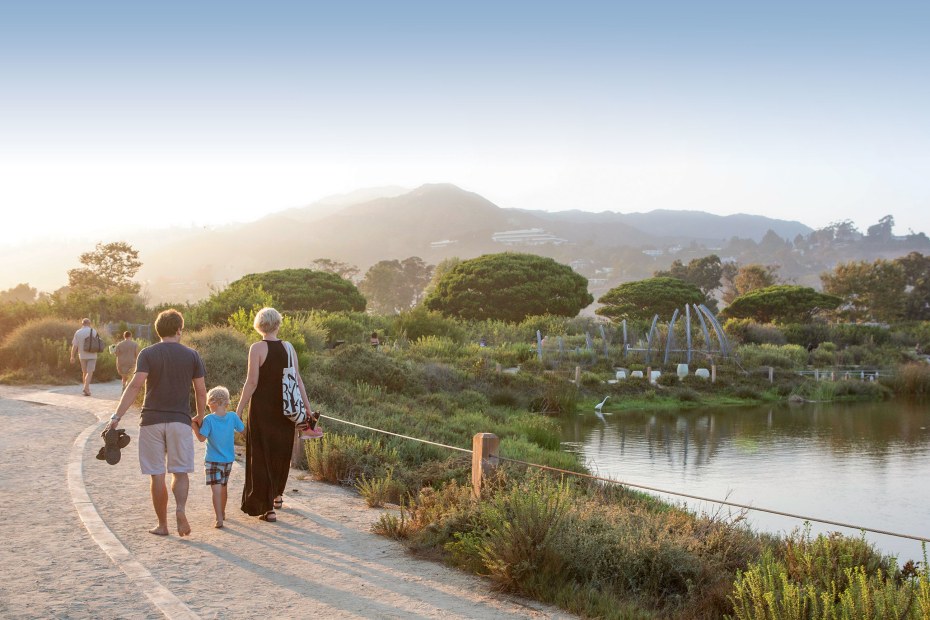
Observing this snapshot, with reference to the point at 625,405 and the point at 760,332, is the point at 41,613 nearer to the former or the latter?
the point at 625,405

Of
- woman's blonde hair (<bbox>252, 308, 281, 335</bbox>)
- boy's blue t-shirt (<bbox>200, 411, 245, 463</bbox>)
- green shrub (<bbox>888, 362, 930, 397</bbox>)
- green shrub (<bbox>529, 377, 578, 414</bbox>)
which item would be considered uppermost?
woman's blonde hair (<bbox>252, 308, 281, 335</bbox>)

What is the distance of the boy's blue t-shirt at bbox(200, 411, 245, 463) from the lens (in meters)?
7.41

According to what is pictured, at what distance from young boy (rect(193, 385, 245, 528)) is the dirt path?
35cm

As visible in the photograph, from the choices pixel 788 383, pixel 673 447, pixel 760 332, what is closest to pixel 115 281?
pixel 760 332

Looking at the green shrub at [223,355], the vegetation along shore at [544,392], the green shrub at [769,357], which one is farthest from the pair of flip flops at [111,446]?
the green shrub at [769,357]

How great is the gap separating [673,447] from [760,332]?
30300 millimetres

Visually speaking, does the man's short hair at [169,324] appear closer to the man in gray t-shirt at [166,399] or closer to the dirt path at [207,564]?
the man in gray t-shirt at [166,399]

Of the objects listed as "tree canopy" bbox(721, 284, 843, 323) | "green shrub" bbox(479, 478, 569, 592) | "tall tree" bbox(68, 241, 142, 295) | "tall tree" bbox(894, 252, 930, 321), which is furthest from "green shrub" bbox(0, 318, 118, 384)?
"tall tree" bbox(894, 252, 930, 321)

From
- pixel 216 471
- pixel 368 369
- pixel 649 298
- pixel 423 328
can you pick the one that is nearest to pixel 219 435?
pixel 216 471

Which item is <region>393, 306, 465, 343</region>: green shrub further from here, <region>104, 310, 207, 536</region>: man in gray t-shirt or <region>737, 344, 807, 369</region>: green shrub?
<region>104, 310, 207, 536</region>: man in gray t-shirt

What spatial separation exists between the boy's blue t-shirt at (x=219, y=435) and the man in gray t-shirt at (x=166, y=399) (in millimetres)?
434

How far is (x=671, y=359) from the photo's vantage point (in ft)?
119

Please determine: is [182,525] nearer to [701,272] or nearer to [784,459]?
[784,459]

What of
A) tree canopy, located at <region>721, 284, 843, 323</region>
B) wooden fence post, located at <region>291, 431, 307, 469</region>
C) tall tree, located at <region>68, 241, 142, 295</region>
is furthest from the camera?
tall tree, located at <region>68, 241, 142, 295</region>
